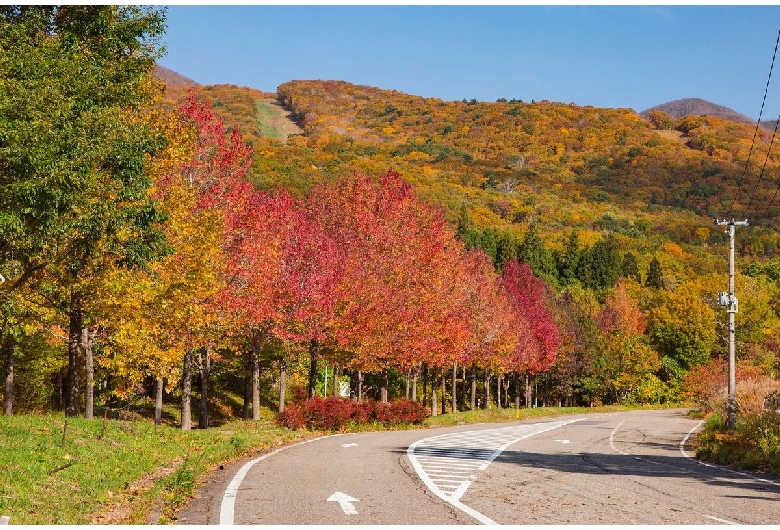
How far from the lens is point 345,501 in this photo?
465 inches

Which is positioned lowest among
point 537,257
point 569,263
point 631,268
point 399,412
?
point 399,412

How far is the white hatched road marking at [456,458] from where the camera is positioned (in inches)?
509

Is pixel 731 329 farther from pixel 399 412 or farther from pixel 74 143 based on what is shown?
pixel 74 143

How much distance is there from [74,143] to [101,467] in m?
5.88

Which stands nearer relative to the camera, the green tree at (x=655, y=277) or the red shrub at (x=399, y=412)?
the red shrub at (x=399, y=412)

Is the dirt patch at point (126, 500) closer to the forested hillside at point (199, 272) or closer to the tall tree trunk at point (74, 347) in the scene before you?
the forested hillside at point (199, 272)

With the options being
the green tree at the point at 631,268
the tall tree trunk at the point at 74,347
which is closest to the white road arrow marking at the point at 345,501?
the tall tree trunk at the point at 74,347

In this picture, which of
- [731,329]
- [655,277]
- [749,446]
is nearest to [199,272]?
[749,446]

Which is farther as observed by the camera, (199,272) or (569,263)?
(569,263)

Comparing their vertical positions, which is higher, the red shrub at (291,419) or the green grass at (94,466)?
the green grass at (94,466)

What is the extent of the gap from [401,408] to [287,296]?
26.8ft

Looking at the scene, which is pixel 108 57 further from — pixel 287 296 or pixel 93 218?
pixel 287 296

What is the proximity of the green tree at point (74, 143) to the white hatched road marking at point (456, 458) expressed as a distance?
26.2 feet

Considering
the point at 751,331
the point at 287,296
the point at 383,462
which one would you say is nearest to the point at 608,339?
the point at 751,331
